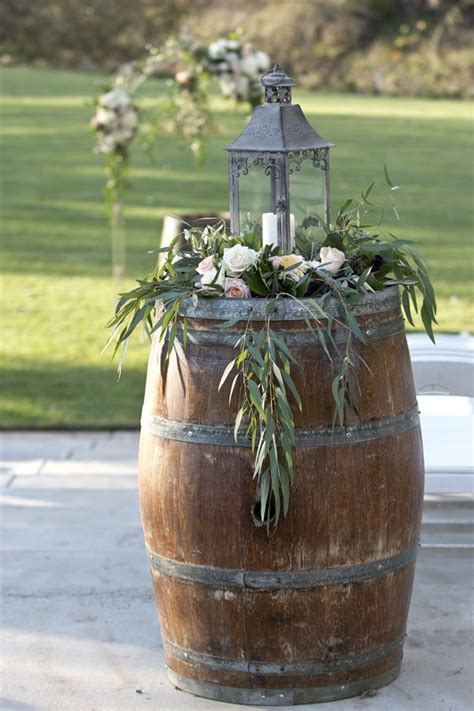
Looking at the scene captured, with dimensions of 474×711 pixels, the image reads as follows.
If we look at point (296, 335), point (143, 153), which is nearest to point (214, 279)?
point (296, 335)

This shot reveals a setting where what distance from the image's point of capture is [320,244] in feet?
12.0

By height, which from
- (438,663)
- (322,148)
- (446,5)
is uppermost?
(446,5)

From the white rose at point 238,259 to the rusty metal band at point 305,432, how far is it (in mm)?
428

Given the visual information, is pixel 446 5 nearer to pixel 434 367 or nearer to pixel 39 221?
pixel 39 221

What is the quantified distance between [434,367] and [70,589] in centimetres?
174

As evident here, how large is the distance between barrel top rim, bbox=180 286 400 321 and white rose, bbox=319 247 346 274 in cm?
13

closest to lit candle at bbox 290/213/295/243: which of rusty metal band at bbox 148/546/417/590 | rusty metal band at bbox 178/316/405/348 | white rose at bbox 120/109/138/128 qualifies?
rusty metal band at bbox 178/316/405/348

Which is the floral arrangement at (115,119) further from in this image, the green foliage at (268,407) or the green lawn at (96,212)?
the green foliage at (268,407)

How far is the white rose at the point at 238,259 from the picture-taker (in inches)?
135

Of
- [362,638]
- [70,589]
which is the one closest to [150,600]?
[70,589]

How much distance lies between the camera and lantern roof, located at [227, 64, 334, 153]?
371 centimetres

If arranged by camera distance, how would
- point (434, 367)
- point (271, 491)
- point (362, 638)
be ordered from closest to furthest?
point (271, 491) → point (362, 638) → point (434, 367)

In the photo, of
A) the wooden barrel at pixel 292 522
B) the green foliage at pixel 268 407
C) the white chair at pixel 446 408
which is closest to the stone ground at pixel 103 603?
the wooden barrel at pixel 292 522

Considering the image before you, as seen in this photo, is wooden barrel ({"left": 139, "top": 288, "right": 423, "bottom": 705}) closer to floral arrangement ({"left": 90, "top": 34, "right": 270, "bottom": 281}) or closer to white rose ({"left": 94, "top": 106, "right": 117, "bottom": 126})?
white rose ({"left": 94, "top": 106, "right": 117, "bottom": 126})
